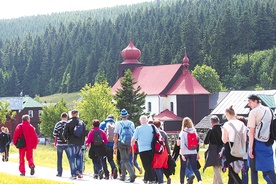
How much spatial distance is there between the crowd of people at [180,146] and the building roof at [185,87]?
7270 centimetres

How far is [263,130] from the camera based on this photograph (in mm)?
13453

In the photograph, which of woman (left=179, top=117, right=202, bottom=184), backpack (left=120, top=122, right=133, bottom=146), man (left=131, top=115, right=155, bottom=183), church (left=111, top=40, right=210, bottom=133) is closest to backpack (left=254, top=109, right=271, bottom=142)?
woman (left=179, top=117, right=202, bottom=184)

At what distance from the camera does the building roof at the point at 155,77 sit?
96812 millimetres

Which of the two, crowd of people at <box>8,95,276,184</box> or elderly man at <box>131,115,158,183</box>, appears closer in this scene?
crowd of people at <box>8,95,276,184</box>

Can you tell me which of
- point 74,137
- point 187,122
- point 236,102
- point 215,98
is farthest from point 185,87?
point 187,122

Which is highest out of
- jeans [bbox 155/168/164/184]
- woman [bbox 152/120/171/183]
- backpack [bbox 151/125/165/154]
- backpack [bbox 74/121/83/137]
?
backpack [bbox 74/121/83/137]

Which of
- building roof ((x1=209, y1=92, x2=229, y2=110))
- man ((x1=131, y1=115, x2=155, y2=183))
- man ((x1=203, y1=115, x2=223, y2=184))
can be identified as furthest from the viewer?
building roof ((x1=209, y1=92, x2=229, y2=110))

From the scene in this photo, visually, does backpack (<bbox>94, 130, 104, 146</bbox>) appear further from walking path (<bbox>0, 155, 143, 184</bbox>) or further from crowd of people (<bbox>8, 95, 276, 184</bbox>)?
walking path (<bbox>0, 155, 143, 184</bbox>)

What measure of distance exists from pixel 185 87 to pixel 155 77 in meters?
6.93

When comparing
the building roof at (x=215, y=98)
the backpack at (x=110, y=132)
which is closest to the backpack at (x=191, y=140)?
the backpack at (x=110, y=132)

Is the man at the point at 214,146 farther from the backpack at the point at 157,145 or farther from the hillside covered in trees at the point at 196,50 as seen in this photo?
the hillside covered in trees at the point at 196,50

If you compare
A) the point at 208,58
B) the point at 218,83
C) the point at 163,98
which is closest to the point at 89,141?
the point at 163,98

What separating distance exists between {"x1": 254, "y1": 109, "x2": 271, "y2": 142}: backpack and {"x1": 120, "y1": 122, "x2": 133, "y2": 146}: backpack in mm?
6208

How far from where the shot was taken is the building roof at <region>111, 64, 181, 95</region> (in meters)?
96.8
